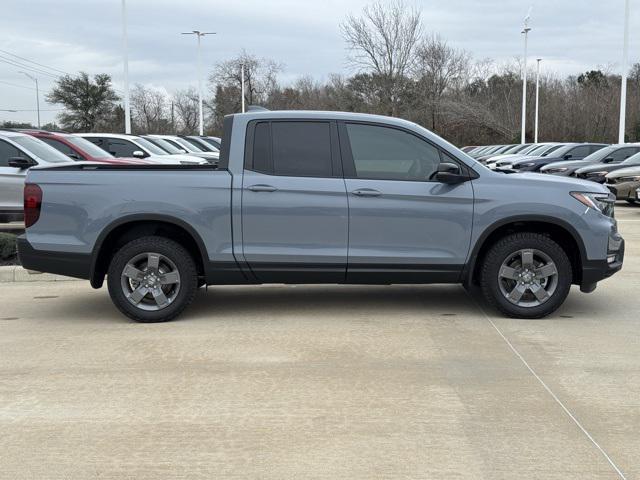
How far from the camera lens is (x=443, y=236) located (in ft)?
20.4

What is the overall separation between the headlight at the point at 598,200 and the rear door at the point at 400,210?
103cm

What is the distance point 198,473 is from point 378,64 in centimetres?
5315

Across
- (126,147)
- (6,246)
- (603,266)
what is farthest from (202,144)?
(603,266)

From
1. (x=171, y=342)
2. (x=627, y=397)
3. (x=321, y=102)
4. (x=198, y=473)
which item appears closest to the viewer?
(x=198, y=473)

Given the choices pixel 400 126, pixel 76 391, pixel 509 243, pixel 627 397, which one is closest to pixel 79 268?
pixel 76 391

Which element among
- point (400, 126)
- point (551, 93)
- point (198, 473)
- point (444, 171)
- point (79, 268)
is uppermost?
point (551, 93)

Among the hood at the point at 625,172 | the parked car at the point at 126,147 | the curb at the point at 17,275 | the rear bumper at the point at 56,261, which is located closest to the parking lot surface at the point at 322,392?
the rear bumper at the point at 56,261

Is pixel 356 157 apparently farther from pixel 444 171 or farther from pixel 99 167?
pixel 99 167

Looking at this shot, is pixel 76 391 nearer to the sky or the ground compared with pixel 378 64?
nearer to the ground

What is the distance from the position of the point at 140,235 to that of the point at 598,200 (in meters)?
4.31

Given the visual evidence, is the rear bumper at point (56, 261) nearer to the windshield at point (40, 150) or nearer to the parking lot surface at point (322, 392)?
the parking lot surface at point (322, 392)

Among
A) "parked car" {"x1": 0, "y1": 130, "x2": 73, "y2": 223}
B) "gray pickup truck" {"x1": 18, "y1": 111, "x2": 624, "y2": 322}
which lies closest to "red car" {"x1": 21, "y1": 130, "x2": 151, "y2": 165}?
"parked car" {"x1": 0, "y1": 130, "x2": 73, "y2": 223}

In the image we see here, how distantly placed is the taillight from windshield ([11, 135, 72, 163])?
219 inches

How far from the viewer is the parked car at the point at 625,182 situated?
16.8 metres
